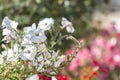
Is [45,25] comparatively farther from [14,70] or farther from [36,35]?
[14,70]

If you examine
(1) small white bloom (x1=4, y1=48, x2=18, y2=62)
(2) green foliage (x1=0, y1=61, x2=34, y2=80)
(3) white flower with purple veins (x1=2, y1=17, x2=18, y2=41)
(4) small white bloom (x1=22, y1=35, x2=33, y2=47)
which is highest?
(3) white flower with purple veins (x1=2, y1=17, x2=18, y2=41)

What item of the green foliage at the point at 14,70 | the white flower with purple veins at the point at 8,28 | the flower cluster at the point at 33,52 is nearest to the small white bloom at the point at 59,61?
the flower cluster at the point at 33,52

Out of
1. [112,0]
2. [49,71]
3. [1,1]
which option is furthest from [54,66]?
[112,0]

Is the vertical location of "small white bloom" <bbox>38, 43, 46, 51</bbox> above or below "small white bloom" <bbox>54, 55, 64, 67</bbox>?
above

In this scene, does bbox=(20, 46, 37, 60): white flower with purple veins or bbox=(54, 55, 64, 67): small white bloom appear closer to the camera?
bbox=(20, 46, 37, 60): white flower with purple veins

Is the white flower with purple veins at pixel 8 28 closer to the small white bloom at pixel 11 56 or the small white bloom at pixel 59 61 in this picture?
the small white bloom at pixel 11 56

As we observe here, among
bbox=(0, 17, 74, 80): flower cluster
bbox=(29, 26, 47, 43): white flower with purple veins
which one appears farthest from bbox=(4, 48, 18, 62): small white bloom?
bbox=(29, 26, 47, 43): white flower with purple veins

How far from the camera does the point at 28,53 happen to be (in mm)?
2250

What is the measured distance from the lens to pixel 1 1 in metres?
5.22

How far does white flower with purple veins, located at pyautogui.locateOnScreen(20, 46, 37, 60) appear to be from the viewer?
2.23 metres

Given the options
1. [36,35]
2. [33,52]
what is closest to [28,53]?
[33,52]

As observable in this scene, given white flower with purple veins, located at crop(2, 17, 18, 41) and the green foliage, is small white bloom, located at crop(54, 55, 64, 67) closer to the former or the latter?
the green foliage

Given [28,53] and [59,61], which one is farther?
[59,61]

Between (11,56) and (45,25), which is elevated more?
(45,25)
